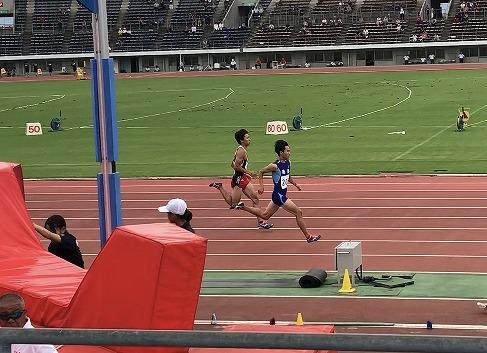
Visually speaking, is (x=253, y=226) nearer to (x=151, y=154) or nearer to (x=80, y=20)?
(x=151, y=154)

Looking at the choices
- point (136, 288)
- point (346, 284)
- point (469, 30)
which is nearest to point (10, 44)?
point (469, 30)

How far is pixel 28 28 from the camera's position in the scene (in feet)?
280

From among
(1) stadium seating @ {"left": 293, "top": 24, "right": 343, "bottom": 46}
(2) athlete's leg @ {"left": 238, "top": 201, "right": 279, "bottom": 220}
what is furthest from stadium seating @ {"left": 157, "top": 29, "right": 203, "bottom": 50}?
(2) athlete's leg @ {"left": 238, "top": 201, "right": 279, "bottom": 220}

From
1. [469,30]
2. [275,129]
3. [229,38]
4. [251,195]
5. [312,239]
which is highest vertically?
[251,195]

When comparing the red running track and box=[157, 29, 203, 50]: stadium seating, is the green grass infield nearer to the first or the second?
the red running track

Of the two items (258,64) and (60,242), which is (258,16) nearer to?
(258,64)

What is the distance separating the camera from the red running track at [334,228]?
43.2 feet

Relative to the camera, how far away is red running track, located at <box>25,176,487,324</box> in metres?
13.2

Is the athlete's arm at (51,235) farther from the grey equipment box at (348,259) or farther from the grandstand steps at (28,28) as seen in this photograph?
the grandstand steps at (28,28)

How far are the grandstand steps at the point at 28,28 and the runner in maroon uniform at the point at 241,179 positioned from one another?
210 feet

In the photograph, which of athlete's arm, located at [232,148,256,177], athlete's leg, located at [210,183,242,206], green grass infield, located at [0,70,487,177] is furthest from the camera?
green grass infield, located at [0,70,487,177]

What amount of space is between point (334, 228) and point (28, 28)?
69.9 meters

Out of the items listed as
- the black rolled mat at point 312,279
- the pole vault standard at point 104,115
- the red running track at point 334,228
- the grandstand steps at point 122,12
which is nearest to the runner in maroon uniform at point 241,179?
the red running track at point 334,228

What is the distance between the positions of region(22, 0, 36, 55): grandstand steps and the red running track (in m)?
58.3
